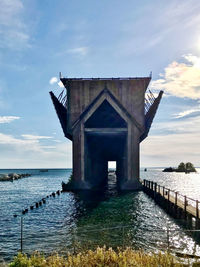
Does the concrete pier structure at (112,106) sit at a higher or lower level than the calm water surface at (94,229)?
higher

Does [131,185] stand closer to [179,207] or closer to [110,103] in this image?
[110,103]

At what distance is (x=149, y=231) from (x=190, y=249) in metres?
4.61

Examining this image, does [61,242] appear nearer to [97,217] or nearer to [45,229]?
[45,229]

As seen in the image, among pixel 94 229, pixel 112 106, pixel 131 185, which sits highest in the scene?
pixel 112 106

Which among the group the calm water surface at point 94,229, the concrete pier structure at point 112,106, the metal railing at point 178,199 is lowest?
the calm water surface at point 94,229

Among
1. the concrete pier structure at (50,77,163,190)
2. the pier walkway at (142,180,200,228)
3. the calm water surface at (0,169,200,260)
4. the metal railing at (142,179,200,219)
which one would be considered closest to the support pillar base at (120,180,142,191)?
the concrete pier structure at (50,77,163,190)

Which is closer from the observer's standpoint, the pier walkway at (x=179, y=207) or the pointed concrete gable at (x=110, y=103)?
the pier walkway at (x=179, y=207)

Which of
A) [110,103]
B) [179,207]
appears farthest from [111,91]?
[179,207]

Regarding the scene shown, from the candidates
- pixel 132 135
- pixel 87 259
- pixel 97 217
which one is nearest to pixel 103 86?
pixel 132 135

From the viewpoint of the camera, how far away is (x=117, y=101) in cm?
4175

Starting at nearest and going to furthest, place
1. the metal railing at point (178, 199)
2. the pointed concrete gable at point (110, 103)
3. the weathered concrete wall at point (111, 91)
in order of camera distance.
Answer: the metal railing at point (178, 199)
the pointed concrete gable at point (110, 103)
the weathered concrete wall at point (111, 91)

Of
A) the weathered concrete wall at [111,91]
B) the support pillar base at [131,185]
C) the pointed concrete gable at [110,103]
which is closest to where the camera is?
the pointed concrete gable at [110,103]

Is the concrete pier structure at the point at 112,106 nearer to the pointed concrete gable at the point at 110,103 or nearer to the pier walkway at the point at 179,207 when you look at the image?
the pointed concrete gable at the point at 110,103

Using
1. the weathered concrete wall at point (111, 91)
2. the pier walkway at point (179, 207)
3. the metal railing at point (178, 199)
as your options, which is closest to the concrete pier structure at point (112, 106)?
the weathered concrete wall at point (111, 91)
